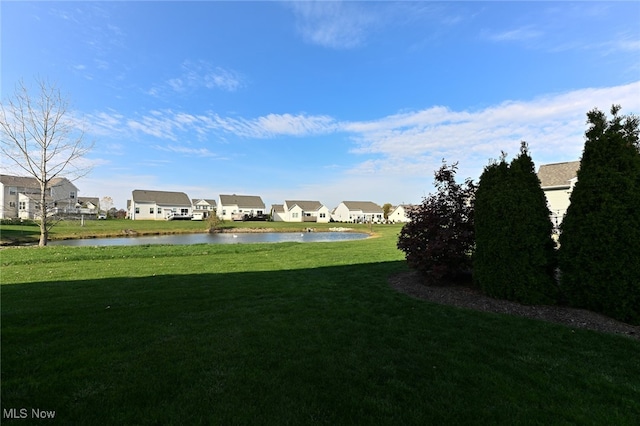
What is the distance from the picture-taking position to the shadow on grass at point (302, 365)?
8.90 ft

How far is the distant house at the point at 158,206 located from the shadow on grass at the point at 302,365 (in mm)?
64420

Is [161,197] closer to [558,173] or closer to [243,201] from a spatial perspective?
[243,201]

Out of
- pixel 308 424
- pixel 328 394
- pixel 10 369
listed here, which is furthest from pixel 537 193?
pixel 10 369

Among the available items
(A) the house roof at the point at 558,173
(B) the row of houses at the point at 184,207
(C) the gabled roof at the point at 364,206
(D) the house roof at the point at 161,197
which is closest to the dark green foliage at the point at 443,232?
(A) the house roof at the point at 558,173

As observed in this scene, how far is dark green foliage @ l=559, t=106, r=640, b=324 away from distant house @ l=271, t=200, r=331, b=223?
226 feet

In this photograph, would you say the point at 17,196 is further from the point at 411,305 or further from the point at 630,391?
the point at 630,391

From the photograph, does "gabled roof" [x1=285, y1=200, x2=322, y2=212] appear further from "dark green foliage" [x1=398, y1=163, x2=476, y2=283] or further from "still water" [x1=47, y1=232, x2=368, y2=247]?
"dark green foliage" [x1=398, y1=163, x2=476, y2=283]

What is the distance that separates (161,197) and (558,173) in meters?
66.9

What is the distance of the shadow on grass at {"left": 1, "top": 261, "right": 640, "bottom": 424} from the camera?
107 inches

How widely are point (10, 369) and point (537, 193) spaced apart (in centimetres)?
828

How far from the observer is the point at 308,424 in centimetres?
254

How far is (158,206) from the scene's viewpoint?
6438 centimetres

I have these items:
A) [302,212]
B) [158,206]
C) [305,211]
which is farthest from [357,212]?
[158,206]

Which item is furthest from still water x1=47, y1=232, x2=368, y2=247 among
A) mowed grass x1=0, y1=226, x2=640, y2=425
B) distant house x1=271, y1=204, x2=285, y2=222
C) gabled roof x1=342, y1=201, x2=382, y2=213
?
gabled roof x1=342, y1=201, x2=382, y2=213
